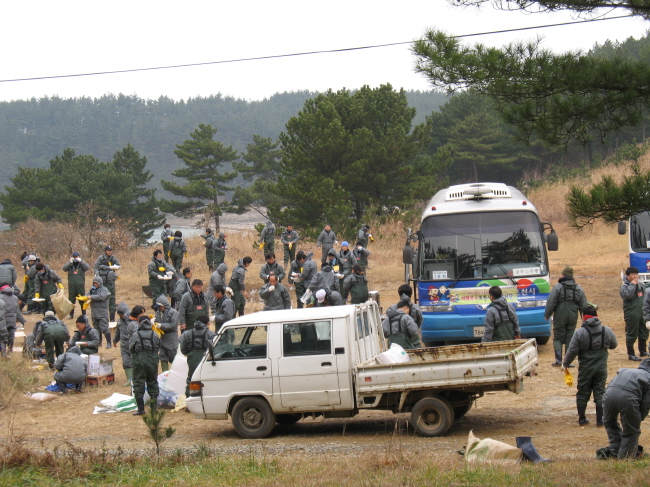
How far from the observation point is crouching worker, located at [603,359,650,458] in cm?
670

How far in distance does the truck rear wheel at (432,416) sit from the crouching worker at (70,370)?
22.9 feet

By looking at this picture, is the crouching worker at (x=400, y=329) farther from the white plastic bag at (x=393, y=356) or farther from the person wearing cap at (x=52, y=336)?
the person wearing cap at (x=52, y=336)

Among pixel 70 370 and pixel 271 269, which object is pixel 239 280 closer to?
pixel 271 269

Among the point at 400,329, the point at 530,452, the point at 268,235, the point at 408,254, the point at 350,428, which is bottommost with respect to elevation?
the point at 350,428

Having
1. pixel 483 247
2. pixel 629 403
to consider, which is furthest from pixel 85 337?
pixel 629 403

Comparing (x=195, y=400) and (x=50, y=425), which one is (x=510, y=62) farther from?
(x=50, y=425)

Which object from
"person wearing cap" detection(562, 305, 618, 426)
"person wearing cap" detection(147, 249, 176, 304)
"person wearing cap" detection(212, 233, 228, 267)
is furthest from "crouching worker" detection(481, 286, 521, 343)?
"person wearing cap" detection(212, 233, 228, 267)

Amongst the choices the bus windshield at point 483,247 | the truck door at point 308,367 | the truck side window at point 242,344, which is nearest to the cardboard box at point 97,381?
the truck side window at point 242,344

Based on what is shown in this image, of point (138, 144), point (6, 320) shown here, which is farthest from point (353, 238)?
point (138, 144)

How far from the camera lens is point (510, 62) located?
9656 mm

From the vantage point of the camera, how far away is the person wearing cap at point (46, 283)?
18984 mm

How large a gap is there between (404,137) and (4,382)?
23.6m

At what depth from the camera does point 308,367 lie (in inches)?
355

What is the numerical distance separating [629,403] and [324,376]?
3.70 meters
